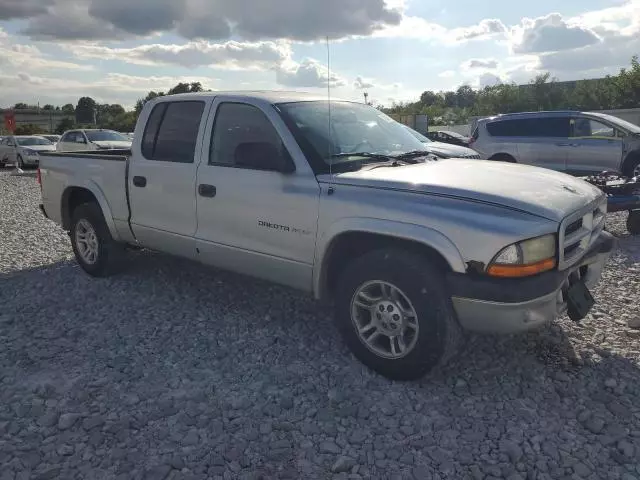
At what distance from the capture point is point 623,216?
9141mm

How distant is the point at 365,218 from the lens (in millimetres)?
3443

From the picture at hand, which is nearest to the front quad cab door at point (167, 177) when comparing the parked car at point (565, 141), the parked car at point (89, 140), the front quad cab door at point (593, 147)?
the parked car at point (565, 141)

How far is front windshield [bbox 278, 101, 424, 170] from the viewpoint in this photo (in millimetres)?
3949

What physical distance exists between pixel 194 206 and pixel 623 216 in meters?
7.66

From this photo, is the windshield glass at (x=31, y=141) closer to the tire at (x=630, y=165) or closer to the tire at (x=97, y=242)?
the tire at (x=97, y=242)

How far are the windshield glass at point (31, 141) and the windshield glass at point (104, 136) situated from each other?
665 centimetres

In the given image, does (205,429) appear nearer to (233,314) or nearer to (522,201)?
(233,314)

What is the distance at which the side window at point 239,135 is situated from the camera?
3.99 metres

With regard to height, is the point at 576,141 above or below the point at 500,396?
above

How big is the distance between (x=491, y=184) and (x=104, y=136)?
17847 mm

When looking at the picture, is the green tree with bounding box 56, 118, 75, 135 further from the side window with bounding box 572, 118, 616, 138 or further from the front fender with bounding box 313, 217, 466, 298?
the front fender with bounding box 313, 217, 466, 298

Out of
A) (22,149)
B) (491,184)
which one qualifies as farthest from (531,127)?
(22,149)

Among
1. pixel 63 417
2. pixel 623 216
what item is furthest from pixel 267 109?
pixel 623 216

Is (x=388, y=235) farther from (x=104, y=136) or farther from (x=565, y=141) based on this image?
(x=104, y=136)
